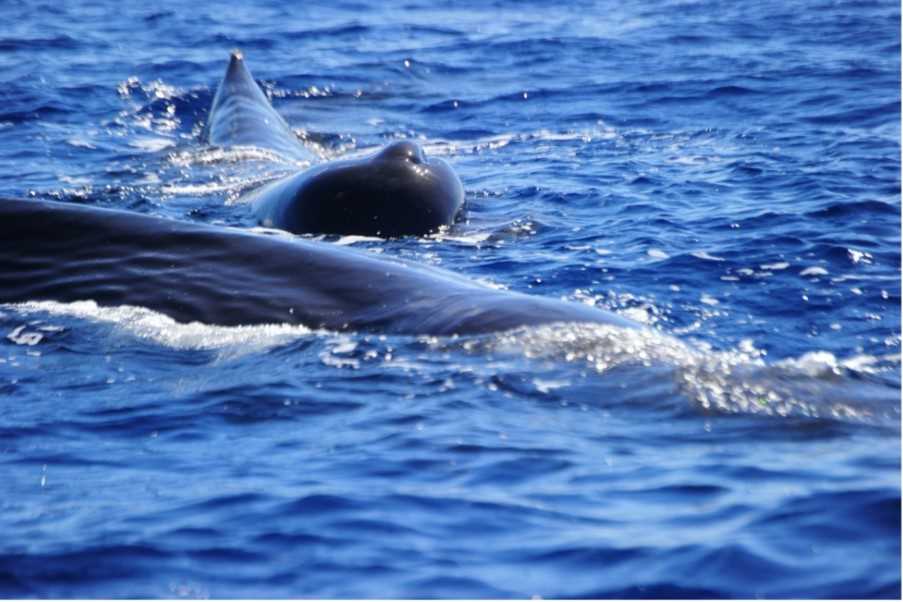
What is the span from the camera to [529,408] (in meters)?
8.09

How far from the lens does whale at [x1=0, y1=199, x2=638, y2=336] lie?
930 cm

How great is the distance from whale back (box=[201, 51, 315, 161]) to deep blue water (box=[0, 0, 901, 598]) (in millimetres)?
627

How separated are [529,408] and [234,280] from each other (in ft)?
8.75

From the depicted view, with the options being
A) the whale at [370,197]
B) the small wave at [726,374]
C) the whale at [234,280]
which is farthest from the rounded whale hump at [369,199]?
the small wave at [726,374]

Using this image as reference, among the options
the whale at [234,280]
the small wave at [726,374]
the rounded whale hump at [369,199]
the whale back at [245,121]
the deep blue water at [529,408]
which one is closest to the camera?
the deep blue water at [529,408]

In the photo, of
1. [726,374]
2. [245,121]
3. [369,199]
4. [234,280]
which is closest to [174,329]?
[234,280]

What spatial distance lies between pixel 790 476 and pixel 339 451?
7.37 ft

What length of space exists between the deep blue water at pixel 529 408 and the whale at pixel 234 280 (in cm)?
16

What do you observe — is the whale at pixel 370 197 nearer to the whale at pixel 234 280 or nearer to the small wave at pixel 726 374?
the whale at pixel 234 280

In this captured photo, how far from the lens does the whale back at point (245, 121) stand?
63.6ft

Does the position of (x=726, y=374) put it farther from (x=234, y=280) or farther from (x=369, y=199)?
(x=369, y=199)

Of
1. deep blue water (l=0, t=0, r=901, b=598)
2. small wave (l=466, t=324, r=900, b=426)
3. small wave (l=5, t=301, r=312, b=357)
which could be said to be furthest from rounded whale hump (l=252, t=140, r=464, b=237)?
small wave (l=466, t=324, r=900, b=426)

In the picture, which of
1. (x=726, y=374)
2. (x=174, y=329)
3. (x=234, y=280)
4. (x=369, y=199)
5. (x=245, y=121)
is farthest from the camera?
(x=245, y=121)

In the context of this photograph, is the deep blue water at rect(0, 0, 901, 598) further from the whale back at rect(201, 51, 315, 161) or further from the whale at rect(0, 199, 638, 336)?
the whale back at rect(201, 51, 315, 161)
